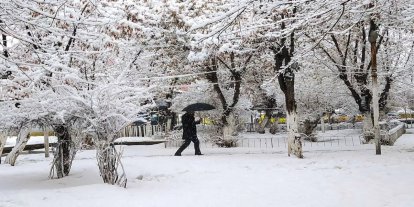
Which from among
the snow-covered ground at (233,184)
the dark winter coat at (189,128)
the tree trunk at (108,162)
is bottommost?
the snow-covered ground at (233,184)

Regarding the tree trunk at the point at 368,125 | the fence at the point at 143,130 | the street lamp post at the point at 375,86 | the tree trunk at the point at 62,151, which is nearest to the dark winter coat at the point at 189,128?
the tree trunk at the point at 62,151

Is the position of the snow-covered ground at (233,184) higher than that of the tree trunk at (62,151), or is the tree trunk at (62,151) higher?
the tree trunk at (62,151)

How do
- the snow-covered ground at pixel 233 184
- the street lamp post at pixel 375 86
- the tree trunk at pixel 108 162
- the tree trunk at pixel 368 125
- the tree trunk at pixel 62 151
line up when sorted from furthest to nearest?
the tree trunk at pixel 368 125 → the street lamp post at pixel 375 86 → the tree trunk at pixel 62 151 → the tree trunk at pixel 108 162 → the snow-covered ground at pixel 233 184

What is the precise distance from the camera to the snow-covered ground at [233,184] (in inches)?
285

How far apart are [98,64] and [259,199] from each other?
9.28 meters

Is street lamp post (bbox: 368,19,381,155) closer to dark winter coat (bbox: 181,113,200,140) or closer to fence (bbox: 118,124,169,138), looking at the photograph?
dark winter coat (bbox: 181,113,200,140)

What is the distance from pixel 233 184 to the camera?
359 inches

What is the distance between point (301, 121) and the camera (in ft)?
76.1

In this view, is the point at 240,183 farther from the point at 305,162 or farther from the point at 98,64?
the point at 98,64

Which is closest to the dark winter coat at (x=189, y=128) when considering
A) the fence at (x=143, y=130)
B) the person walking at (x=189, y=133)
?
the person walking at (x=189, y=133)

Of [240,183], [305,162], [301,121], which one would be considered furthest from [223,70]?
[240,183]

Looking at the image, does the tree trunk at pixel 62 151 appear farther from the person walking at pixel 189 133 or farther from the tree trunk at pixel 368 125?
the tree trunk at pixel 368 125

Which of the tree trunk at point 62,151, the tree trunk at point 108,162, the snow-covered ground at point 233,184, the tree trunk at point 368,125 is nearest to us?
the snow-covered ground at point 233,184

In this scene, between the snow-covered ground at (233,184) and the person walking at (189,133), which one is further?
the person walking at (189,133)
